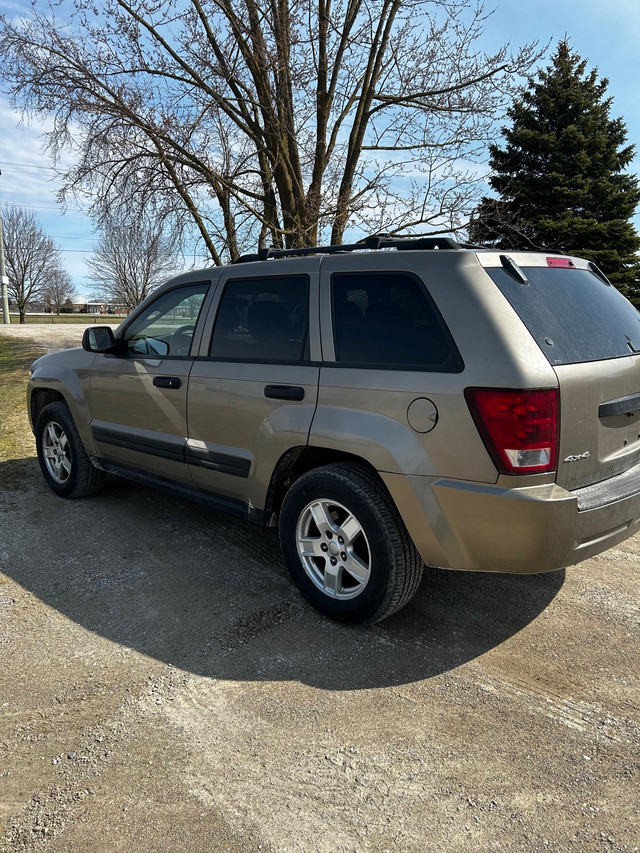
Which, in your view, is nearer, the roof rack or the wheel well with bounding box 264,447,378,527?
the roof rack

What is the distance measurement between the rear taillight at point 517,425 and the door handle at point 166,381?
2.12 m

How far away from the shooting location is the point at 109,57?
10.6 metres

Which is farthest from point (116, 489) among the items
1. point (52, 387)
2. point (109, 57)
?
point (109, 57)

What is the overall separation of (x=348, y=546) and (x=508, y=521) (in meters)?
0.87

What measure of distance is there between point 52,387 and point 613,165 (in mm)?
24486

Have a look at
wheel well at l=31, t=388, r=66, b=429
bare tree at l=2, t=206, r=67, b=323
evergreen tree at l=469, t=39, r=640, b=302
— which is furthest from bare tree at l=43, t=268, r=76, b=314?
wheel well at l=31, t=388, r=66, b=429

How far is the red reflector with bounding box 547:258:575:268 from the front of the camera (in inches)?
122

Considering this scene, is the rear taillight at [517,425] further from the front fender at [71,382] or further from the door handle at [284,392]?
the front fender at [71,382]

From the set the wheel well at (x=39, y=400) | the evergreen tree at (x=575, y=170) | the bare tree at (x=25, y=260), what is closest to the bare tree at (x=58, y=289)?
the bare tree at (x=25, y=260)

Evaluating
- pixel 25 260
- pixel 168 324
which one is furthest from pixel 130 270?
pixel 168 324

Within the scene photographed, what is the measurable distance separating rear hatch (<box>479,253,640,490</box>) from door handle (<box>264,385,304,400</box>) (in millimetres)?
1131

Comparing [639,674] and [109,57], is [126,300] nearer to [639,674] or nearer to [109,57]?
[109,57]

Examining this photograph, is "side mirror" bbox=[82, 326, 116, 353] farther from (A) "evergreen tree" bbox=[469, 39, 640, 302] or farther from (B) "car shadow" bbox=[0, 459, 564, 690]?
(A) "evergreen tree" bbox=[469, 39, 640, 302]

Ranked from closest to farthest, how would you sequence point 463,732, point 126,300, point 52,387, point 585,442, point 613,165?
1. point 463,732
2. point 585,442
3. point 52,387
4. point 613,165
5. point 126,300
